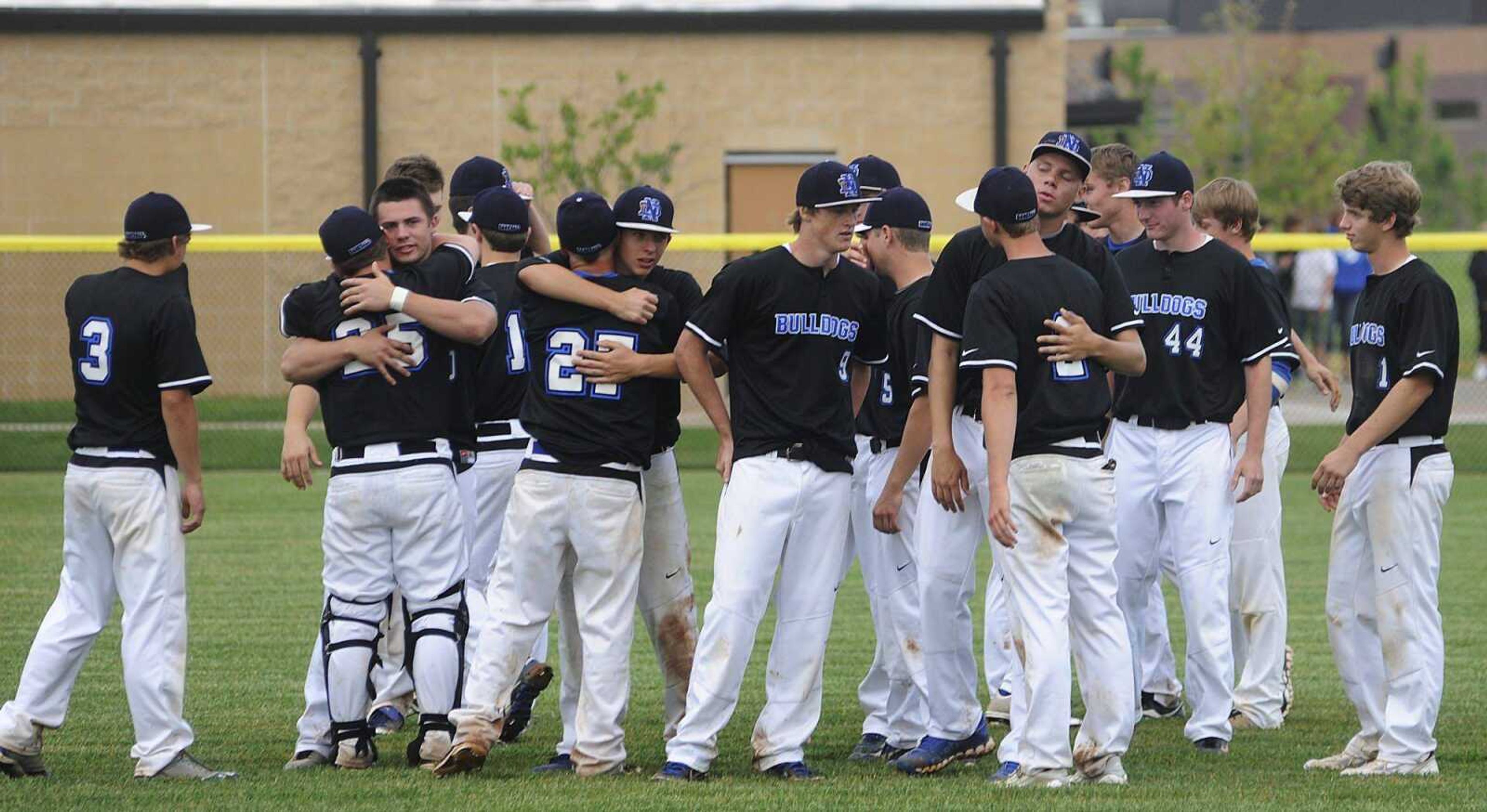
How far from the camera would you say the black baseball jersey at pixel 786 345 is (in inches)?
256

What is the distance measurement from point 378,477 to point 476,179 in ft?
6.58

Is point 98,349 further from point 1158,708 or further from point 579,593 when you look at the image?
point 1158,708

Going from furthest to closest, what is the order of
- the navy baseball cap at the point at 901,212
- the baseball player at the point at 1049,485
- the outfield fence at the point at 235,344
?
the outfield fence at the point at 235,344, the navy baseball cap at the point at 901,212, the baseball player at the point at 1049,485

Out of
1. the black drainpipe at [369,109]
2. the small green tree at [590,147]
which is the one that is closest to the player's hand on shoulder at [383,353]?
the small green tree at [590,147]

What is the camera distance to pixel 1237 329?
741 centimetres

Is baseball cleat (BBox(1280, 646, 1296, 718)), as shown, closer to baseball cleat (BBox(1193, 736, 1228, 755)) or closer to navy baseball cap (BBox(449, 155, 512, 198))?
baseball cleat (BBox(1193, 736, 1228, 755))

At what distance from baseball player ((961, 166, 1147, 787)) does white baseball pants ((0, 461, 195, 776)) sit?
113 inches

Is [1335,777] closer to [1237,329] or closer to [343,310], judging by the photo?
[1237,329]

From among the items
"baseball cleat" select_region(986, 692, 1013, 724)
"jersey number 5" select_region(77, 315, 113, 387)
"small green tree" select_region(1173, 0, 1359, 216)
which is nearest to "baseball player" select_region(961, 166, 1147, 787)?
"baseball cleat" select_region(986, 692, 1013, 724)

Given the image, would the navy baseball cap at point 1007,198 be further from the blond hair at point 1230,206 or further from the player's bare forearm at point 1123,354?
Result: the blond hair at point 1230,206

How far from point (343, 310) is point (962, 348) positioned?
222 centimetres

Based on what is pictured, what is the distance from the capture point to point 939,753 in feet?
22.2

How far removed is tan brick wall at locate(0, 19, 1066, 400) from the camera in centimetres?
2128

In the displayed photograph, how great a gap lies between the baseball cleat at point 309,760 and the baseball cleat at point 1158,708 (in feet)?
11.4
